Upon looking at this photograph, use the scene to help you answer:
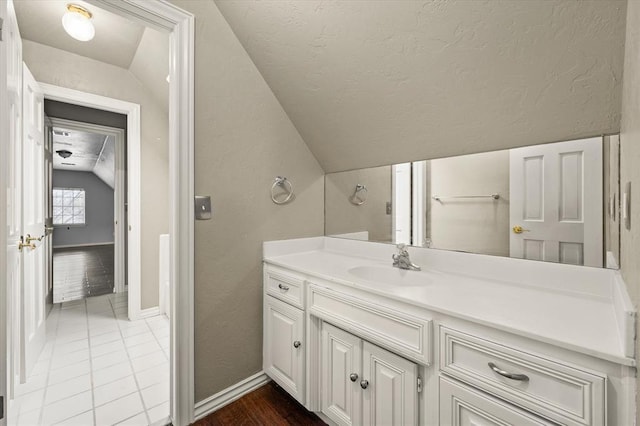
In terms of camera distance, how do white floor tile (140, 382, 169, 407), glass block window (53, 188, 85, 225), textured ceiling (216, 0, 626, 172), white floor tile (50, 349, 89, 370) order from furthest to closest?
glass block window (53, 188, 85, 225) < white floor tile (50, 349, 89, 370) < white floor tile (140, 382, 169, 407) < textured ceiling (216, 0, 626, 172)

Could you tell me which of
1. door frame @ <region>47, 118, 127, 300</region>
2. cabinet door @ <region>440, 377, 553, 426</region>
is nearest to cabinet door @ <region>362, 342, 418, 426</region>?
cabinet door @ <region>440, 377, 553, 426</region>

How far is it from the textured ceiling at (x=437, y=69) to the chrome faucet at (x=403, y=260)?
517 mm

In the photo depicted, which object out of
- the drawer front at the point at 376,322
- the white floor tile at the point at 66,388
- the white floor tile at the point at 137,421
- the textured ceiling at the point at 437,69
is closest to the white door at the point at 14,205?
the white floor tile at the point at 66,388

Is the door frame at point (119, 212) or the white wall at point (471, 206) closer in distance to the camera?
the white wall at point (471, 206)

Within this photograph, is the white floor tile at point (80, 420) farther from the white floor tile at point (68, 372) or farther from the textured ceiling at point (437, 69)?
the textured ceiling at point (437, 69)

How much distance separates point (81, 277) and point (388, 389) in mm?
5077

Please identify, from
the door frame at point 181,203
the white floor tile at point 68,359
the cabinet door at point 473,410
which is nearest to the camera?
the cabinet door at point 473,410

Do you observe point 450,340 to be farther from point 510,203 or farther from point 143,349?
point 143,349

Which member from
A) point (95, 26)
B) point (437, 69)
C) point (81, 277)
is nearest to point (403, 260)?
point (437, 69)

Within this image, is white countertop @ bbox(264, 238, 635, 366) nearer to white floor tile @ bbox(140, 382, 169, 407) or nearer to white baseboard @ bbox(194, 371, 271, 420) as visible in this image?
white baseboard @ bbox(194, 371, 271, 420)

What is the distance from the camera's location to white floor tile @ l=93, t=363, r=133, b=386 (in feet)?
6.01

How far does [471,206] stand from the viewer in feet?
4.72

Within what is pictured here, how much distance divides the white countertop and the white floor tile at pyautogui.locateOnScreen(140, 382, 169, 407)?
3.26 ft

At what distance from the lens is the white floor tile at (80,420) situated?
4.83ft
